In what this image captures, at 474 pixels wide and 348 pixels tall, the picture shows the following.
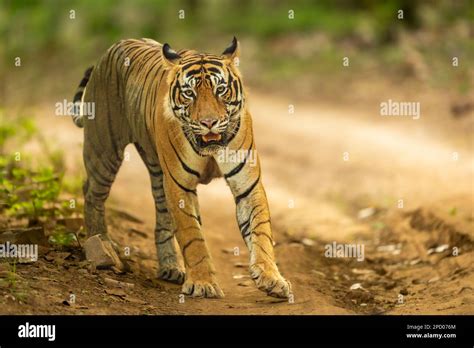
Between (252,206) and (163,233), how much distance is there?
128 centimetres

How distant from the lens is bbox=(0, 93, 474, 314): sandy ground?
7.45 meters

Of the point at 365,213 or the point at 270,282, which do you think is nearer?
the point at 270,282

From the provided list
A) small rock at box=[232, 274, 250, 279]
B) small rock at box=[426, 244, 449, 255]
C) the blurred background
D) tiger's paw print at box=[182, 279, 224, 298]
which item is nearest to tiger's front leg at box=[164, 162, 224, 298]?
tiger's paw print at box=[182, 279, 224, 298]

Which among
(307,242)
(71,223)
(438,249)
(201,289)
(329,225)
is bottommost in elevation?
(201,289)

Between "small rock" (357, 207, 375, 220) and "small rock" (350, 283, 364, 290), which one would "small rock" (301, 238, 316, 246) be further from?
"small rock" (350, 283, 364, 290)

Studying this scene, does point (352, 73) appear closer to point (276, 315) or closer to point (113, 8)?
point (113, 8)

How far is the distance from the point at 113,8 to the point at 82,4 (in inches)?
48.0

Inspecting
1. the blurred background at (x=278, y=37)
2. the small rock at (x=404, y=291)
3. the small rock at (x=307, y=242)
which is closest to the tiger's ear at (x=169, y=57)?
the small rock at (x=404, y=291)

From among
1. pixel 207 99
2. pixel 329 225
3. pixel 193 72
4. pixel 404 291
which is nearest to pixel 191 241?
pixel 207 99

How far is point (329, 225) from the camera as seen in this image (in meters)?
11.1

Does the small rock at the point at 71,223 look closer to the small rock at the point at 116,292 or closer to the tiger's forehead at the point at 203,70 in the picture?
the small rock at the point at 116,292

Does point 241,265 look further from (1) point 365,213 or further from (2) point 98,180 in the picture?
(1) point 365,213

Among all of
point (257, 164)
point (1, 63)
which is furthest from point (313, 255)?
point (1, 63)

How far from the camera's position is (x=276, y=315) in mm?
6965
